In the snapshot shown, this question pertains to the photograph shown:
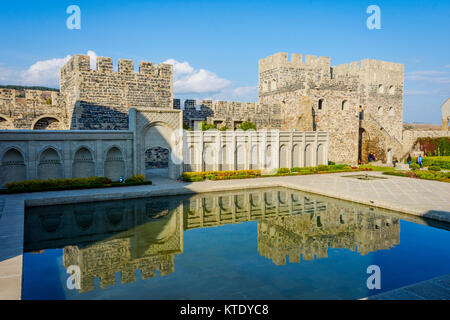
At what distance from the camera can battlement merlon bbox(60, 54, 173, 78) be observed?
68.4 ft

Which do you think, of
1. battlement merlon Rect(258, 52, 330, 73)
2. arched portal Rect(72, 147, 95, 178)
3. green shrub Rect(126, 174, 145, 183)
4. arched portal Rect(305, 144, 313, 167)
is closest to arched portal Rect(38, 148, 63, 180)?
arched portal Rect(72, 147, 95, 178)

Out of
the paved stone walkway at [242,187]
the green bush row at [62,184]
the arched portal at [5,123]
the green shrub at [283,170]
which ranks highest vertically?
the arched portal at [5,123]

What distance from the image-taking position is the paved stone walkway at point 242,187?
8008mm

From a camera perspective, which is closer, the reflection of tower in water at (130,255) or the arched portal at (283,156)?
the reflection of tower in water at (130,255)

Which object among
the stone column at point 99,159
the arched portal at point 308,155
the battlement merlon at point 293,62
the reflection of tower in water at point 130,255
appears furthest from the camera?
the battlement merlon at point 293,62

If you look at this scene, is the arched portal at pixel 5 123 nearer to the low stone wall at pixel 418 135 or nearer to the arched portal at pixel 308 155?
the arched portal at pixel 308 155

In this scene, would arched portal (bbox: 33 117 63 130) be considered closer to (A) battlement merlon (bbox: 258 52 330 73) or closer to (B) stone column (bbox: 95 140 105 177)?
(B) stone column (bbox: 95 140 105 177)

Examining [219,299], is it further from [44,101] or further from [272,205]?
[44,101]

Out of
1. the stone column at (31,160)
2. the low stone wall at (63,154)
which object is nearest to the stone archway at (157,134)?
the low stone wall at (63,154)

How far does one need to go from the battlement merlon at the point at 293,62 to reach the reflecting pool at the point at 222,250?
21004mm

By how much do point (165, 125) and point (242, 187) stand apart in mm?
5947

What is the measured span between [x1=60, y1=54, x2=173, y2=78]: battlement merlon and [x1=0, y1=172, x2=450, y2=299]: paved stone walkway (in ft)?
25.7

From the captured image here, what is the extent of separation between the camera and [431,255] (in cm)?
894
